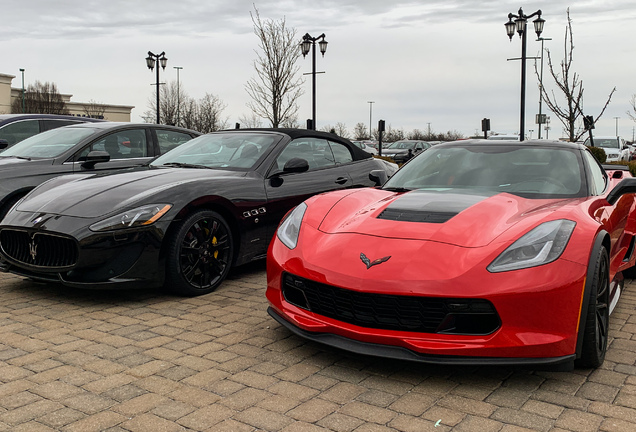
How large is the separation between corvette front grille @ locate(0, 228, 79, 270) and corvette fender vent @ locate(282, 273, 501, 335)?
7.38 feet

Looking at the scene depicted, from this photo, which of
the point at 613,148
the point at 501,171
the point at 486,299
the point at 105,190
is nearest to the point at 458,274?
the point at 486,299

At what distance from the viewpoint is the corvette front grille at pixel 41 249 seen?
185 inches

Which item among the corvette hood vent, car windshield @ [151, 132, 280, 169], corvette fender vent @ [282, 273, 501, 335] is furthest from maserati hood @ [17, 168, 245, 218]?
corvette fender vent @ [282, 273, 501, 335]

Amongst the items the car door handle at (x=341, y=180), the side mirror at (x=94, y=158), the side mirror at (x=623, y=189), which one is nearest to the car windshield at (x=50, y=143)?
the side mirror at (x=94, y=158)

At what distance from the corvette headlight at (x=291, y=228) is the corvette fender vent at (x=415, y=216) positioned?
58 cm

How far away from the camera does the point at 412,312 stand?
328 cm

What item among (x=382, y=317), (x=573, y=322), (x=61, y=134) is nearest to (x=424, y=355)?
(x=382, y=317)

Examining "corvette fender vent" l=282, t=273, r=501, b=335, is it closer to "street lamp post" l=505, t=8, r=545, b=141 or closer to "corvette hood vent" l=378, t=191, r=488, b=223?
"corvette hood vent" l=378, t=191, r=488, b=223

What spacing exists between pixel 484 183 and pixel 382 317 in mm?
1651

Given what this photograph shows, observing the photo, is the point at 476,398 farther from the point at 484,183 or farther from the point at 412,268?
the point at 484,183

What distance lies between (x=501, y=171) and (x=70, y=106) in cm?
6495

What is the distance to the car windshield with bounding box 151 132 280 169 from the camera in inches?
241

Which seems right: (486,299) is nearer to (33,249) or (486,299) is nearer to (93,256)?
(93,256)

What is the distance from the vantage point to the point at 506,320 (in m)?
3.16
